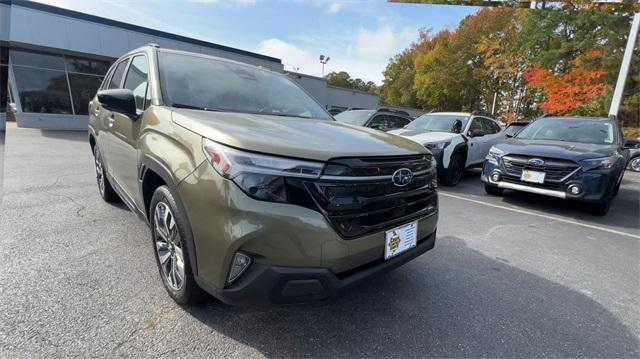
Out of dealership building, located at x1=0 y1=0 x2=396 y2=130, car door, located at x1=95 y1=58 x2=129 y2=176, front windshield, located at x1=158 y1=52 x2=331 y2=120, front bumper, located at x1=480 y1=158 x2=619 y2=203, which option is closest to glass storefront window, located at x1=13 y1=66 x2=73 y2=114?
dealership building, located at x1=0 y1=0 x2=396 y2=130

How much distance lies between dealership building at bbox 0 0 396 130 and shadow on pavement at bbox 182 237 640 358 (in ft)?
55.0

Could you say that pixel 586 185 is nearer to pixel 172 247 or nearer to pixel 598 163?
pixel 598 163

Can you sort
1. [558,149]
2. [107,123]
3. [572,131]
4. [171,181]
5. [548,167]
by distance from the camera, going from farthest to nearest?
[572,131]
[558,149]
[548,167]
[107,123]
[171,181]

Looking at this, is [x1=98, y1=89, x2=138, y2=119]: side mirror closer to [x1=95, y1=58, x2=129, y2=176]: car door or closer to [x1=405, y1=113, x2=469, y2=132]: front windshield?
[x1=95, y1=58, x2=129, y2=176]: car door

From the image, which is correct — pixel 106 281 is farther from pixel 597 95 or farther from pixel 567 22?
pixel 567 22

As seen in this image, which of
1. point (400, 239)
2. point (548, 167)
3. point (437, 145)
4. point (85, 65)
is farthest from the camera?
point (85, 65)

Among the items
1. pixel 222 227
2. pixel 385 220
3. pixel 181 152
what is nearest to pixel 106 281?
pixel 181 152

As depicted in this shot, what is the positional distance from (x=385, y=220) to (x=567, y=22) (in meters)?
23.0

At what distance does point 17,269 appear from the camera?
2.57 meters

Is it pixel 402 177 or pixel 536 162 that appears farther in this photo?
pixel 536 162

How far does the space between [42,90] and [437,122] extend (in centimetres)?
1633

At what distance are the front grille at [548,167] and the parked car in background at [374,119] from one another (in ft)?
10.5

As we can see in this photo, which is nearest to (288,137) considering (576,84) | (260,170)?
(260,170)

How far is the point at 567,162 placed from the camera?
16.0 ft
